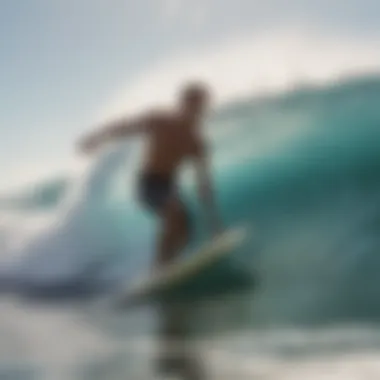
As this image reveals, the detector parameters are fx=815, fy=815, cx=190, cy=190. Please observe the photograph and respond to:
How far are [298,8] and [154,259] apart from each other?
0.41 metres

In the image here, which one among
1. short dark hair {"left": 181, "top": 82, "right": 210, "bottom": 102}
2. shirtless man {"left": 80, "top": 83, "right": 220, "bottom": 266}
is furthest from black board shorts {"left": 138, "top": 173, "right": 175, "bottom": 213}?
short dark hair {"left": 181, "top": 82, "right": 210, "bottom": 102}

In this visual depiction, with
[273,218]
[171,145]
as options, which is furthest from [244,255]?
[171,145]

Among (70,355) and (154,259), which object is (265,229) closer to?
(154,259)

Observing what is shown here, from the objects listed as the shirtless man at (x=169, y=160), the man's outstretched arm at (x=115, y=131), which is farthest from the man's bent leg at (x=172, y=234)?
the man's outstretched arm at (x=115, y=131)

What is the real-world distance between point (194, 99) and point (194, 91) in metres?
0.01

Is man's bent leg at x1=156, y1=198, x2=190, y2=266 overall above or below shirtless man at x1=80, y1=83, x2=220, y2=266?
below

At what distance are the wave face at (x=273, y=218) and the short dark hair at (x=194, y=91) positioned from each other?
0.13 ft

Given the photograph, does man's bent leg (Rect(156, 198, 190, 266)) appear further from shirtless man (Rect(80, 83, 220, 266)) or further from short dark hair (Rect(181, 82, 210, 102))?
short dark hair (Rect(181, 82, 210, 102))

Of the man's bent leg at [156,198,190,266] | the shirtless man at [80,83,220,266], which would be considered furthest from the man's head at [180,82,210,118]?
the man's bent leg at [156,198,190,266]

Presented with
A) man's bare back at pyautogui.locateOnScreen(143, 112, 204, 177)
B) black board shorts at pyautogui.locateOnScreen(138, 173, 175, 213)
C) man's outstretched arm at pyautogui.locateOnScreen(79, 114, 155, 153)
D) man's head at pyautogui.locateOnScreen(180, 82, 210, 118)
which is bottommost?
black board shorts at pyautogui.locateOnScreen(138, 173, 175, 213)

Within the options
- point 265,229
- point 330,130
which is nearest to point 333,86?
point 330,130

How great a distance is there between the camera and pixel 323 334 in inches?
42.9

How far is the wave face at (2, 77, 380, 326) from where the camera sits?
110 centimetres

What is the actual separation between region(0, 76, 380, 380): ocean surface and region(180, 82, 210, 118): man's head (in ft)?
0.09
